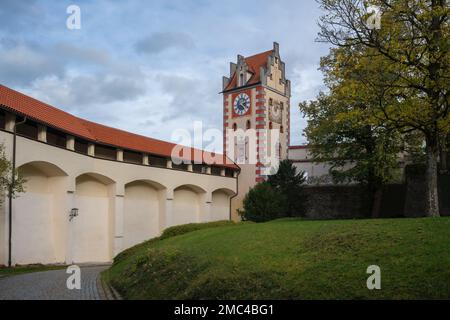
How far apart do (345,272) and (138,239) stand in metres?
25.9

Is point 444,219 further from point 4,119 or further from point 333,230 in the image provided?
point 4,119

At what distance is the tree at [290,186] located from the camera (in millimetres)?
36438

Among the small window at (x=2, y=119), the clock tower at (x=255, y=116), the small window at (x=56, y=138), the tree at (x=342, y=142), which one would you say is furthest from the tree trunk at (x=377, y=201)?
the small window at (x=2, y=119)

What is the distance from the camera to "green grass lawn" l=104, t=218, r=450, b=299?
909cm

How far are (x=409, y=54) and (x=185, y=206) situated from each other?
2565cm

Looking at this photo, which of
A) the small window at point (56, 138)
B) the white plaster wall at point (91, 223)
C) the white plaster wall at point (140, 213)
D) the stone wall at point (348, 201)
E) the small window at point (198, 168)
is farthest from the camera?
the small window at point (198, 168)

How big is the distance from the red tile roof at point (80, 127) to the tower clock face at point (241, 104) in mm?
5166

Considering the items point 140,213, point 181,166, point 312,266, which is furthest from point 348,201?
point 312,266

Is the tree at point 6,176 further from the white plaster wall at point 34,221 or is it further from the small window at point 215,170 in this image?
the small window at point 215,170

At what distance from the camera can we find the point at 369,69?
17.6m

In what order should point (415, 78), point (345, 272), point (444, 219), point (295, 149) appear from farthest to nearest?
point (295, 149) < point (415, 78) < point (444, 219) < point (345, 272)

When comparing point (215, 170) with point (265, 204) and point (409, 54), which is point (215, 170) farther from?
point (409, 54)

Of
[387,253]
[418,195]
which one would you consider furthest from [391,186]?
[387,253]

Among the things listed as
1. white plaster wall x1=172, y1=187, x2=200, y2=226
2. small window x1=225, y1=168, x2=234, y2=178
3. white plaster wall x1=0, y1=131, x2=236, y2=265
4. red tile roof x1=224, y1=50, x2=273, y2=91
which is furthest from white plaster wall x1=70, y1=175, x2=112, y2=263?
red tile roof x1=224, y1=50, x2=273, y2=91
